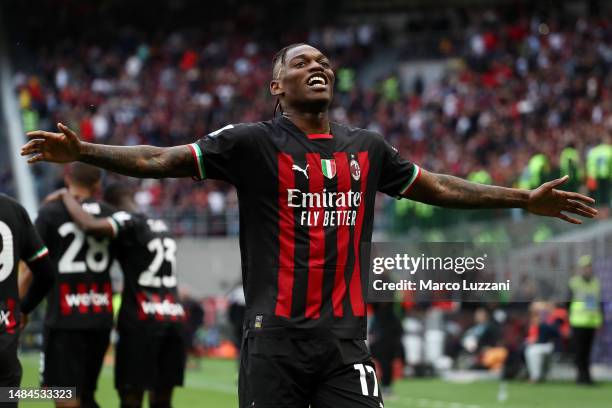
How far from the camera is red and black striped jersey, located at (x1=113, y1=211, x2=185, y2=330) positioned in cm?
888

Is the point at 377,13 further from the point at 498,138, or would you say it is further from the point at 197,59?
the point at 498,138

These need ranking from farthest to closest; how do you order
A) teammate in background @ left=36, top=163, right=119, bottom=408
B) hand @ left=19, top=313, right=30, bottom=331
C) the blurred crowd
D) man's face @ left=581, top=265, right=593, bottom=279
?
the blurred crowd
man's face @ left=581, top=265, right=593, bottom=279
teammate in background @ left=36, top=163, right=119, bottom=408
hand @ left=19, top=313, right=30, bottom=331

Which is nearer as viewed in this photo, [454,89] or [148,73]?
[454,89]

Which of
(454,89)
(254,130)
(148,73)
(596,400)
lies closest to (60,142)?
(254,130)

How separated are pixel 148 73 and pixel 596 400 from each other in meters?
24.3

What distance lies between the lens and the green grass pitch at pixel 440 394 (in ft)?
45.1

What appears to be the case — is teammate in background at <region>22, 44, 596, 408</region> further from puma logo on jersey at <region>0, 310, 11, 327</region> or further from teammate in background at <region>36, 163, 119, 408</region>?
teammate in background at <region>36, 163, 119, 408</region>

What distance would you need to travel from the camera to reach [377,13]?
37344 mm

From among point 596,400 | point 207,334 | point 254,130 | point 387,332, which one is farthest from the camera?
point 207,334

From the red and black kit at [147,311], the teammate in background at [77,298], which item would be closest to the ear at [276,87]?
the teammate in background at [77,298]

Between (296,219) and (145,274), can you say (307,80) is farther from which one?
(145,274)

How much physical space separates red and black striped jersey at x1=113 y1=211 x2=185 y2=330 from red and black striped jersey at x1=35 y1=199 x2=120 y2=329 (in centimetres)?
26

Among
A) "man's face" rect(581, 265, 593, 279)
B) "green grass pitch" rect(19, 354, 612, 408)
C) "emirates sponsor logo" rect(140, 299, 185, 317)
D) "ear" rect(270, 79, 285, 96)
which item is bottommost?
"green grass pitch" rect(19, 354, 612, 408)

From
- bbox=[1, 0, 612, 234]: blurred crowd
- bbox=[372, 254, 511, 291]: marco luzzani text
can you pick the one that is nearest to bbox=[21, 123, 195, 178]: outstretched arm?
bbox=[372, 254, 511, 291]: marco luzzani text
